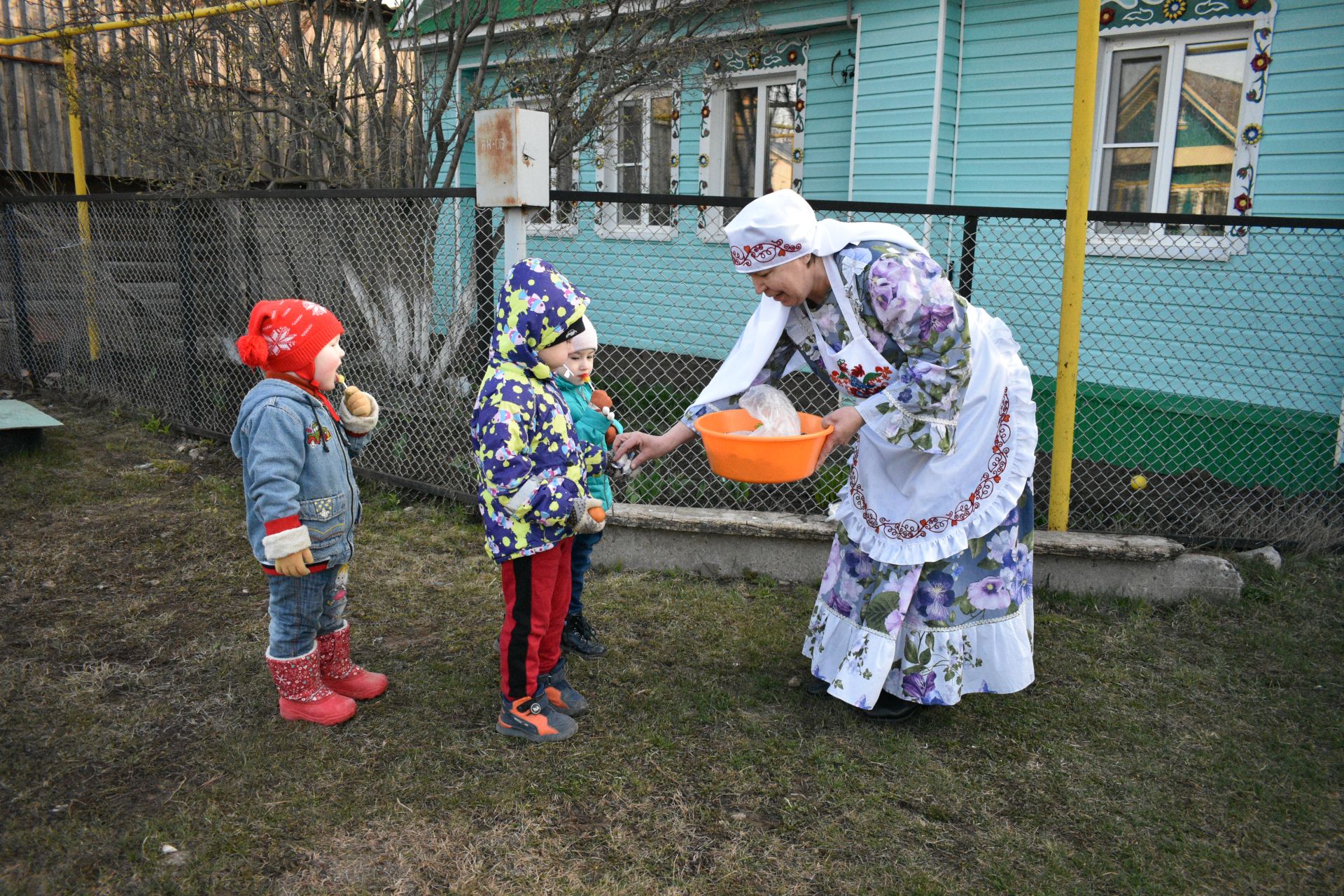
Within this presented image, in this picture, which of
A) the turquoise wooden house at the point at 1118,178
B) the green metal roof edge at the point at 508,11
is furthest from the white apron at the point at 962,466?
the green metal roof edge at the point at 508,11

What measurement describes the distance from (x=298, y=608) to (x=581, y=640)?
108cm

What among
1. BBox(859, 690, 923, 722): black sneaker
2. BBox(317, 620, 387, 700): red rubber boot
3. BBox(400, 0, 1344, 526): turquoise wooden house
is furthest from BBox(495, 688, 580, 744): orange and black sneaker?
BBox(400, 0, 1344, 526): turquoise wooden house

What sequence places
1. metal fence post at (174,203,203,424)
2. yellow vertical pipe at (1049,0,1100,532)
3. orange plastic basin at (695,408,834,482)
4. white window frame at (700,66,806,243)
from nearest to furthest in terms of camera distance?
1. orange plastic basin at (695,408,834,482)
2. yellow vertical pipe at (1049,0,1100,532)
3. metal fence post at (174,203,203,424)
4. white window frame at (700,66,806,243)

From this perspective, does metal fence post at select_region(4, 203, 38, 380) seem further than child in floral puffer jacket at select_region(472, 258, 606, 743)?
Yes

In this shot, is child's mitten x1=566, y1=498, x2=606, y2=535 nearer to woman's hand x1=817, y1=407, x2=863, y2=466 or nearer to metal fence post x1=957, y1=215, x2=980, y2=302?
woman's hand x1=817, y1=407, x2=863, y2=466

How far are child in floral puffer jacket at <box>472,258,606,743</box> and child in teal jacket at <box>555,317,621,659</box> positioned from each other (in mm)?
107

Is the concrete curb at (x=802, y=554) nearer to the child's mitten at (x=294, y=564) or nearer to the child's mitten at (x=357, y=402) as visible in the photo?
the child's mitten at (x=357, y=402)

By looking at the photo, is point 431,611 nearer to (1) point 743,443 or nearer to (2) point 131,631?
(2) point 131,631

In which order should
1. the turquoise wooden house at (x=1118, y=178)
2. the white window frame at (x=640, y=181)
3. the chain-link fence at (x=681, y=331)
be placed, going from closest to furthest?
1. the chain-link fence at (x=681, y=331)
2. the turquoise wooden house at (x=1118, y=178)
3. the white window frame at (x=640, y=181)

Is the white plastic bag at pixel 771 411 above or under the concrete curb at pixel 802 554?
above

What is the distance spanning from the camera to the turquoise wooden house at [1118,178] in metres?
6.04

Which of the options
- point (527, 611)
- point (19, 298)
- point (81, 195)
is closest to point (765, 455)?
point (527, 611)

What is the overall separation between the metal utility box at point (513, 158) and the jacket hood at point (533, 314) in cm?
152

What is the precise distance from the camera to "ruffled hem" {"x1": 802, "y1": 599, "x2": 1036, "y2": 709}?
2.92m
